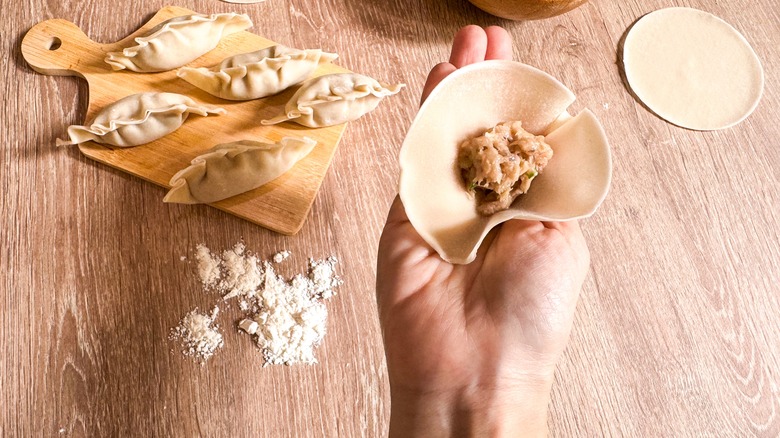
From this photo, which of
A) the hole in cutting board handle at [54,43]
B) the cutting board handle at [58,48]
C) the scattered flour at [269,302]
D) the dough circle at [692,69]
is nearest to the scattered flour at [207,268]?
the scattered flour at [269,302]

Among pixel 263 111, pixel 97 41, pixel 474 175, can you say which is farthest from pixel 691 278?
pixel 97 41

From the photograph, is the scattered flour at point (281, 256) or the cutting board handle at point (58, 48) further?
the cutting board handle at point (58, 48)

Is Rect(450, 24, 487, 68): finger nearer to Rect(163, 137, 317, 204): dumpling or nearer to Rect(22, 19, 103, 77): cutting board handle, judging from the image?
Rect(163, 137, 317, 204): dumpling

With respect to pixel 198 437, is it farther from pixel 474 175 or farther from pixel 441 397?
pixel 474 175

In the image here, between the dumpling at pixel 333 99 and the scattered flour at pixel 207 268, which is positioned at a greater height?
the dumpling at pixel 333 99

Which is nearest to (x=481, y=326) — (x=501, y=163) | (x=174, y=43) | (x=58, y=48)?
(x=501, y=163)

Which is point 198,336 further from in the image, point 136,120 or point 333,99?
point 333,99

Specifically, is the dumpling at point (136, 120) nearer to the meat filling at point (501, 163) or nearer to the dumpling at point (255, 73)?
the dumpling at point (255, 73)

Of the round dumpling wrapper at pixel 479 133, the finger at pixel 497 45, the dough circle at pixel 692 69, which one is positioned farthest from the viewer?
the dough circle at pixel 692 69
